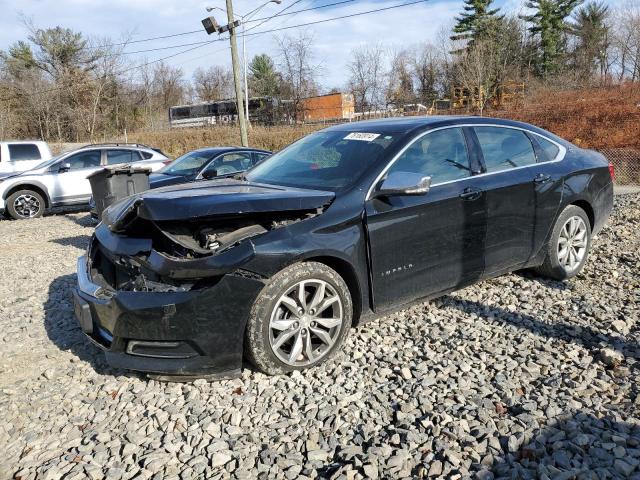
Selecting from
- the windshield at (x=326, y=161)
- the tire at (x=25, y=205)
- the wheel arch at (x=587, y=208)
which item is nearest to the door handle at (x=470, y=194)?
the windshield at (x=326, y=161)

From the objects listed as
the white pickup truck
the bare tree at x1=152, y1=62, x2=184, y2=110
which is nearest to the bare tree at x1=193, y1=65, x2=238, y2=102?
the bare tree at x1=152, y1=62, x2=184, y2=110

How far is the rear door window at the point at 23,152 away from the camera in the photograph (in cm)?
1348

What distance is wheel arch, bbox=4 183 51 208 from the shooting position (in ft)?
38.4

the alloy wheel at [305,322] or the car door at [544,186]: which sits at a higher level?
the car door at [544,186]

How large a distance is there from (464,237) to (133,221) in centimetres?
246

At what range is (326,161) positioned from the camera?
4.13m

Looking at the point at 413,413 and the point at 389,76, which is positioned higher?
the point at 389,76

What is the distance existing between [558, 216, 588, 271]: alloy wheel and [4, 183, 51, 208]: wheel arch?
11.1 metres

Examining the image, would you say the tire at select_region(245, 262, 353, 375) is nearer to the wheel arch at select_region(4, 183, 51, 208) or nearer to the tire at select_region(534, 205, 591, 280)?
the tire at select_region(534, 205, 591, 280)

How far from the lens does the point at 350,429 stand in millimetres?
2805

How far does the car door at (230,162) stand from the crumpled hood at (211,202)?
6.37 meters

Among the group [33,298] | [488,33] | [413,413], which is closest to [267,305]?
[413,413]

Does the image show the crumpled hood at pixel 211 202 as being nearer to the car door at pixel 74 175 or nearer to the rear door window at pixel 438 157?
the rear door window at pixel 438 157

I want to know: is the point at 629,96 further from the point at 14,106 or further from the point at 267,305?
the point at 14,106
